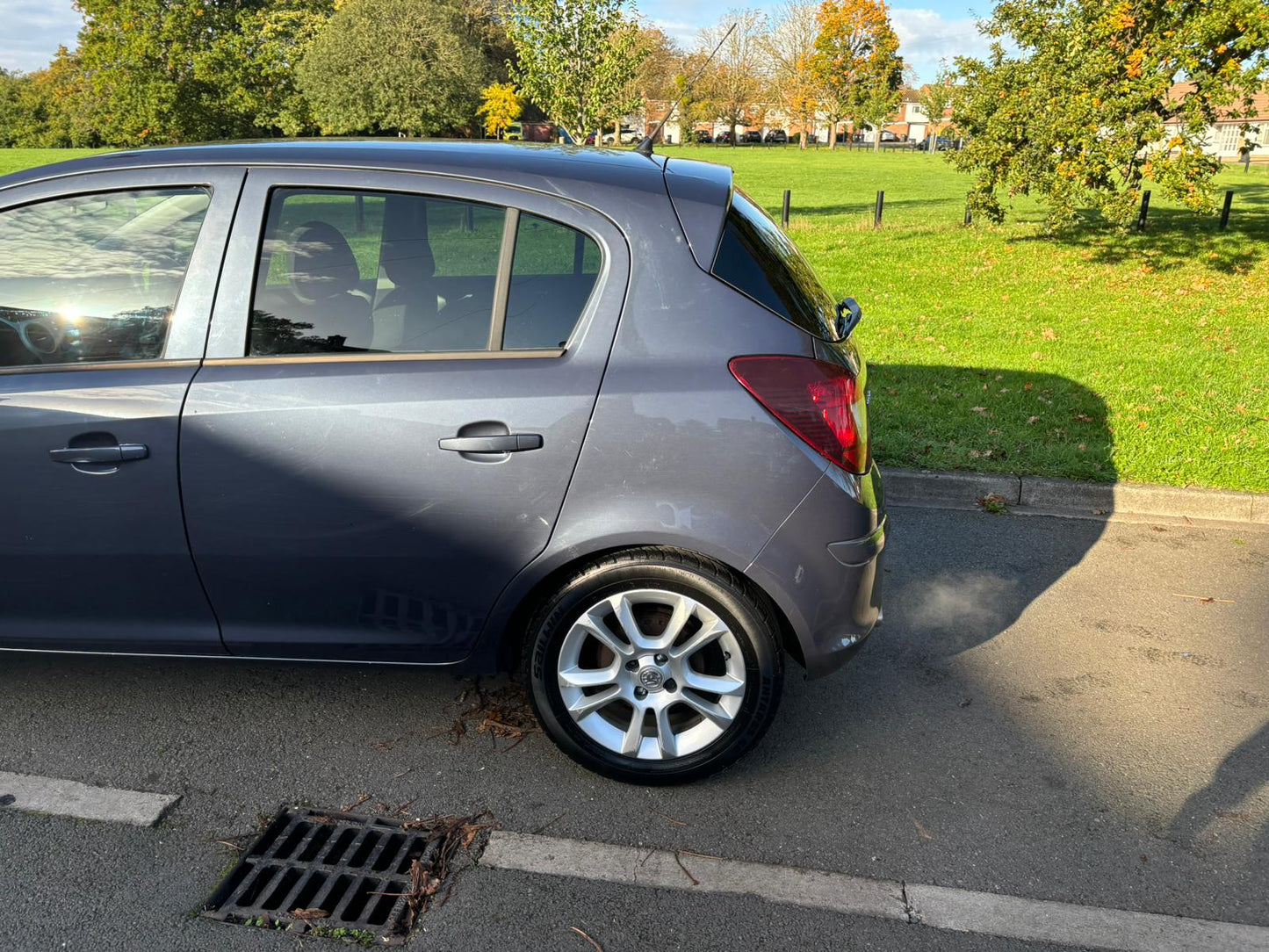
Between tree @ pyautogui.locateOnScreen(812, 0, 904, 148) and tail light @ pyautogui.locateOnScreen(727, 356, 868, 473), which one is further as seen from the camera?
tree @ pyautogui.locateOnScreen(812, 0, 904, 148)

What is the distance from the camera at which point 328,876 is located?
267 centimetres

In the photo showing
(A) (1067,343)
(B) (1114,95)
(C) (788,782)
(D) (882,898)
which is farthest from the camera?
(B) (1114,95)

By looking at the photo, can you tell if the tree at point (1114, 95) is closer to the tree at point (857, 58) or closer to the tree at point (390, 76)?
the tree at point (390, 76)

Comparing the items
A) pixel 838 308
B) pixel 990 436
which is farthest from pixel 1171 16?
pixel 838 308

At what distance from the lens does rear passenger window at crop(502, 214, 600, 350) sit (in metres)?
2.86

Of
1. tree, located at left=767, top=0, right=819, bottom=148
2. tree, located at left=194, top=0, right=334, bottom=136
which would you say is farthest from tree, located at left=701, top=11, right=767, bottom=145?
tree, located at left=194, top=0, right=334, bottom=136

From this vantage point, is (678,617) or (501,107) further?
(501,107)

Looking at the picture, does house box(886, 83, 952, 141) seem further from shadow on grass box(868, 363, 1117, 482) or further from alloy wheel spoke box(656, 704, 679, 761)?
alloy wheel spoke box(656, 704, 679, 761)

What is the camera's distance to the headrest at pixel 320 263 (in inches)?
116

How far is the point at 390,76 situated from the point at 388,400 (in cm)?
2671

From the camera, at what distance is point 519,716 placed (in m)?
3.43

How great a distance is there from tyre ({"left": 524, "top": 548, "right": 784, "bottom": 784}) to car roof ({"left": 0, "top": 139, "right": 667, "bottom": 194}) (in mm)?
1114

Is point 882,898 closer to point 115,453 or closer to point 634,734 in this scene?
point 634,734

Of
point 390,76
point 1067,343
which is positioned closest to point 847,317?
point 1067,343
